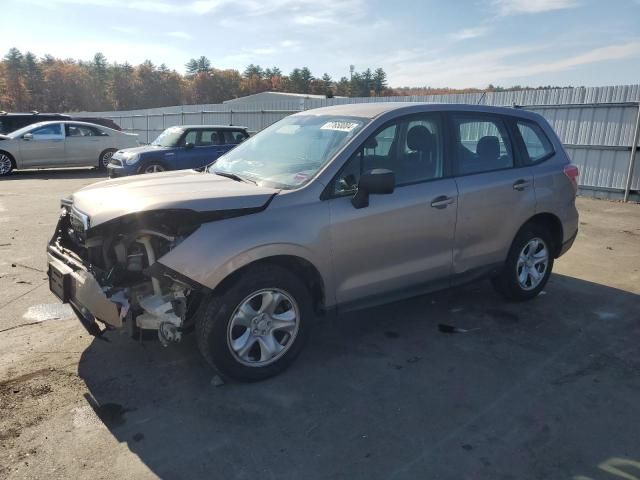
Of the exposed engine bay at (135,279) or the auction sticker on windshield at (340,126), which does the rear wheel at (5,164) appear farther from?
the auction sticker on windshield at (340,126)

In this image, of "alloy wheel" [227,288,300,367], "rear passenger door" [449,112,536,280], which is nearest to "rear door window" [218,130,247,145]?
"rear passenger door" [449,112,536,280]

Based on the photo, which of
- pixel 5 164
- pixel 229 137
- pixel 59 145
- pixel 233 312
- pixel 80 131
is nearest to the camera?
pixel 233 312

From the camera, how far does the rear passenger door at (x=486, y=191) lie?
4367 millimetres

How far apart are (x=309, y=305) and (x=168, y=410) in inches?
45.4

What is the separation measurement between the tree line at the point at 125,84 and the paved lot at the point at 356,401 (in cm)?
7058

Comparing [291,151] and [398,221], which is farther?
[291,151]

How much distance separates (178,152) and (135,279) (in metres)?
9.43

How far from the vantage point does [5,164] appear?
49.5 feet

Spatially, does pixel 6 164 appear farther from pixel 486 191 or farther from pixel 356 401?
pixel 356 401

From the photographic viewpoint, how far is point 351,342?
13.7ft

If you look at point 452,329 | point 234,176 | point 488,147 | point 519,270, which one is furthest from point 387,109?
point 519,270

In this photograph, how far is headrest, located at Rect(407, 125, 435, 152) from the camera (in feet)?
13.7

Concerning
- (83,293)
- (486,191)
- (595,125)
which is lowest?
(83,293)

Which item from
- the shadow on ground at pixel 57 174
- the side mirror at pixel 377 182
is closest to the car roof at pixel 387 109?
the side mirror at pixel 377 182
